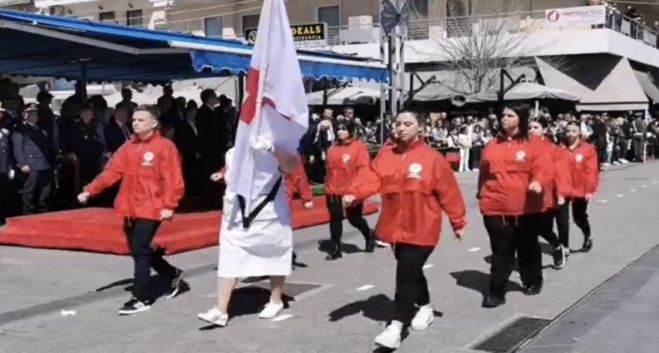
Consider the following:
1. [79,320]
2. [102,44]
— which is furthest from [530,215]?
[102,44]

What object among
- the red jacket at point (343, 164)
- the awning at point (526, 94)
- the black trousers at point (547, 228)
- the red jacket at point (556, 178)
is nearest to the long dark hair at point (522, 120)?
the red jacket at point (556, 178)

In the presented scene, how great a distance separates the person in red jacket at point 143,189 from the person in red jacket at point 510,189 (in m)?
2.69

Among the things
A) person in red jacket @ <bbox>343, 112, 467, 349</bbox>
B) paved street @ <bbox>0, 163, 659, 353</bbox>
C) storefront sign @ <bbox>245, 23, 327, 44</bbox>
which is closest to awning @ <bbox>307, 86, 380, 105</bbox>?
storefront sign @ <bbox>245, 23, 327, 44</bbox>

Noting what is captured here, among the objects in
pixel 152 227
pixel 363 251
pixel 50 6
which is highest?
pixel 50 6

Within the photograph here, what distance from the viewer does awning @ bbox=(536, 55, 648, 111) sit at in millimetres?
34594

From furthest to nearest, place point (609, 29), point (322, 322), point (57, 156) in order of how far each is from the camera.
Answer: point (609, 29), point (57, 156), point (322, 322)

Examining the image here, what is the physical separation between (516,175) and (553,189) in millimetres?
906

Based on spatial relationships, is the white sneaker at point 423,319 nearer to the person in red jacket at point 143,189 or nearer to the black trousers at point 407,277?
the black trousers at point 407,277

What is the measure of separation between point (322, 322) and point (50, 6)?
4362cm

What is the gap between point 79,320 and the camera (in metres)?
7.41

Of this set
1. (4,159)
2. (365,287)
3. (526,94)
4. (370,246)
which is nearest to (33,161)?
(4,159)

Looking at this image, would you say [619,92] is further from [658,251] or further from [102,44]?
[102,44]

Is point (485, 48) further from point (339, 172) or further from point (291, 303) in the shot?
point (291, 303)

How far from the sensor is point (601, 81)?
35031 millimetres
